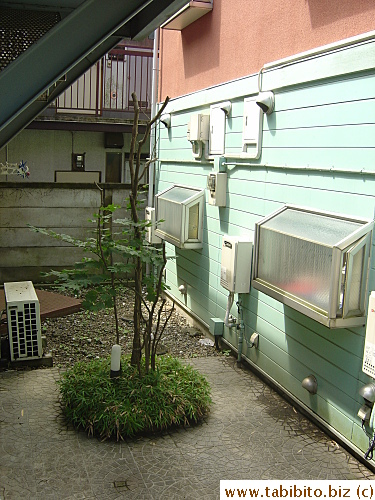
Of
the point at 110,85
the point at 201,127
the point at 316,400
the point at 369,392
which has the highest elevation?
the point at 110,85

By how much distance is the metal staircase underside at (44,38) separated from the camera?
314 cm

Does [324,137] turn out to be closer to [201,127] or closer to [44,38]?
[44,38]

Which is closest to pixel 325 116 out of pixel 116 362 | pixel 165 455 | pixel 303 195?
pixel 303 195

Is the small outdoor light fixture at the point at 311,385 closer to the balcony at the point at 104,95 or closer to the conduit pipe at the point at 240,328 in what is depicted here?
the conduit pipe at the point at 240,328

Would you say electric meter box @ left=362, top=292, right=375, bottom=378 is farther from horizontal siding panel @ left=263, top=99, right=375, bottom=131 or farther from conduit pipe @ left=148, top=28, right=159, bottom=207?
conduit pipe @ left=148, top=28, right=159, bottom=207

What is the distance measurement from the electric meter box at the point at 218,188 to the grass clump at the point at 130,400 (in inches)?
100.0

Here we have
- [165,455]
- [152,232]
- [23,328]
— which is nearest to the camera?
[165,455]

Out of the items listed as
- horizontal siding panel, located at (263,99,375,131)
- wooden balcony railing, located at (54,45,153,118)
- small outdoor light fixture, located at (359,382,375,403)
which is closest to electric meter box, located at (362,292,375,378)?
small outdoor light fixture, located at (359,382,375,403)

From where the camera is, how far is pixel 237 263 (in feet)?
21.5

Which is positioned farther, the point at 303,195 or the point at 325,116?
the point at 303,195

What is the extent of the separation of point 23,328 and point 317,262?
3432 millimetres

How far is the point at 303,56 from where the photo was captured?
548cm

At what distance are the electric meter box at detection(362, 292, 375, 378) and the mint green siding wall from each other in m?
0.27

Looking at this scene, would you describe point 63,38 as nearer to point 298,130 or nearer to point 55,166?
point 298,130
